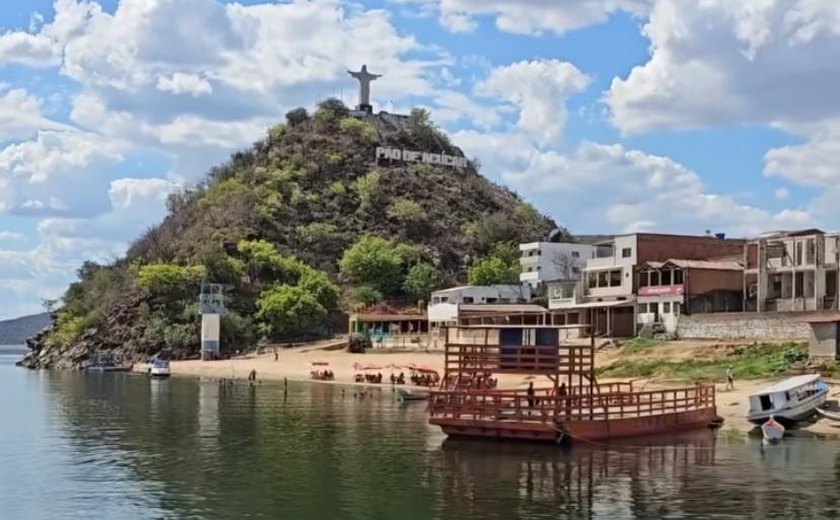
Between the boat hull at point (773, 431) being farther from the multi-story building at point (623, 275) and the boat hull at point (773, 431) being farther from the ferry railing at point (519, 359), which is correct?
the multi-story building at point (623, 275)

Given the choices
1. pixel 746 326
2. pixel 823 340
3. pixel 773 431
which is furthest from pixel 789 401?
pixel 746 326

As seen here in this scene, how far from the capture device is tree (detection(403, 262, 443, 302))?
157262mm

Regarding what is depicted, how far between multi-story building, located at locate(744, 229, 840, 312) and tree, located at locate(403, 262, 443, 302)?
A: 6486cm

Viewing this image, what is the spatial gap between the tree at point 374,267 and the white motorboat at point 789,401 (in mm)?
107449

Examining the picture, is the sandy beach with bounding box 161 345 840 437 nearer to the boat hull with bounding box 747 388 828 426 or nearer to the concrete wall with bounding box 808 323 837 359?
the concrete wall with bounding box 808 323 837 359

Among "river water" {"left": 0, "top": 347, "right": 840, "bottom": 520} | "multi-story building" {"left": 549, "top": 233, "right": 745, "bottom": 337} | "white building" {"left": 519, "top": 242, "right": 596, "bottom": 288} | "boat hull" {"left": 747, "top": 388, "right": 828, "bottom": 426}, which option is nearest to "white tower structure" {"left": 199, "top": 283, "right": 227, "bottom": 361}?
"white building" {"left": 519, "top": 242, "right": 596, "bottom": 288}

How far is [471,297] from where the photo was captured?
135 m

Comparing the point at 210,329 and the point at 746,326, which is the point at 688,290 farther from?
the point at 210,329

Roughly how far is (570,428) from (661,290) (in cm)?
5780

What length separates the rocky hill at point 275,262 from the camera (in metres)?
148

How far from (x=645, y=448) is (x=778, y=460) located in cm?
635

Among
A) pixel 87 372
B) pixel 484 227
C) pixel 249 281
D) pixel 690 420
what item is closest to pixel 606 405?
pixel 690 420

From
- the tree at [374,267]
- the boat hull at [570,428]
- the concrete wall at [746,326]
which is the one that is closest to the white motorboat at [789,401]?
the boat hull at [570,428]

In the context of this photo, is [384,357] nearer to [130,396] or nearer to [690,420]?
[130,396]
